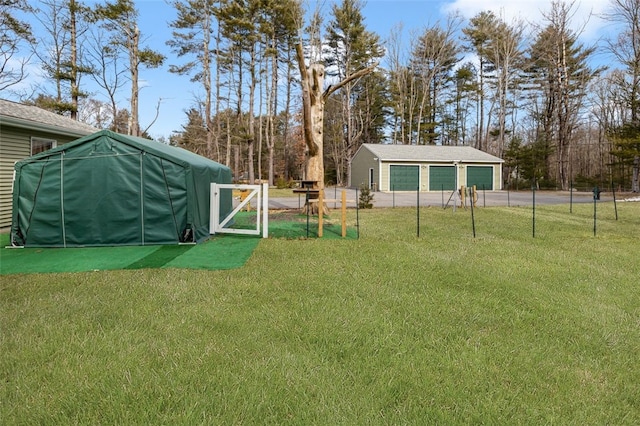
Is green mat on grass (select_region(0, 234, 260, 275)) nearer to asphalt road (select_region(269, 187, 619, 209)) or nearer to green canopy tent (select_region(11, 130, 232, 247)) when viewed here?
A: green canopy tent (select_region(11, 130, 232, 247))

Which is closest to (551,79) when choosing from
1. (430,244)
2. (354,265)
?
(430,244)

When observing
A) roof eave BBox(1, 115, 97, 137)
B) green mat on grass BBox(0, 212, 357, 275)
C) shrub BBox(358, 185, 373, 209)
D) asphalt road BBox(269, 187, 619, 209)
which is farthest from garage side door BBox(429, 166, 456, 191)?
roof eave BBox(1, 115, 97, 137)

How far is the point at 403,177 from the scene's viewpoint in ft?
85.6

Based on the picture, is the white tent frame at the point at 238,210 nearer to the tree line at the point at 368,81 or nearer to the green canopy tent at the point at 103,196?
the green canopy tent at the point at 103,196

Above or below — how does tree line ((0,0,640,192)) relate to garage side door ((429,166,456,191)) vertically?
above

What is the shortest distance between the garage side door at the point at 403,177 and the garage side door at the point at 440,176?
49.0 inches

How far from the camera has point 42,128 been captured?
29.0 feet

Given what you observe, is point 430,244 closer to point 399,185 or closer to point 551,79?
point 399,185

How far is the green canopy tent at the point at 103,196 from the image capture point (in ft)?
21.9

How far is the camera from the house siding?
8320mm

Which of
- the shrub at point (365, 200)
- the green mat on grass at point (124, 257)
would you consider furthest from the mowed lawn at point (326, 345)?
the shrub at point (365, 200)

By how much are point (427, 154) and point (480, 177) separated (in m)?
4.46

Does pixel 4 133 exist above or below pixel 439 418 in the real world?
above

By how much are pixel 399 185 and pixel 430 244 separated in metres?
19.8
